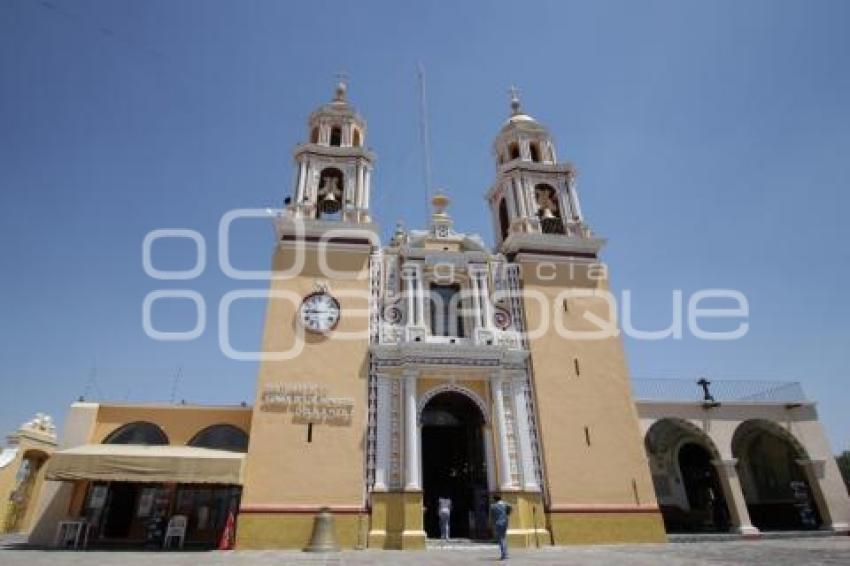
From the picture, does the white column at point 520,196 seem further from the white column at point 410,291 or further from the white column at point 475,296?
the white column at point 410,291

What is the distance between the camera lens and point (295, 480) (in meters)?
14.7

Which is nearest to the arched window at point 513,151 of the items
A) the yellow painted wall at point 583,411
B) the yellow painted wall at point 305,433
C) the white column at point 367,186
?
the yellow painted wall at point 583,411

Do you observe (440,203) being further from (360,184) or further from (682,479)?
(682,479)

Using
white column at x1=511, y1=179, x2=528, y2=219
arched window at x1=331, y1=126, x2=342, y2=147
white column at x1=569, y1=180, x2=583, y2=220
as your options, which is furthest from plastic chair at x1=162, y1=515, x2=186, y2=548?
white column at x1=569, y1=180, x2=583, y2=220

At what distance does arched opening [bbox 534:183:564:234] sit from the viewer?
2136 cm

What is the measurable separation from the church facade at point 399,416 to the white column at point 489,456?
0.09m

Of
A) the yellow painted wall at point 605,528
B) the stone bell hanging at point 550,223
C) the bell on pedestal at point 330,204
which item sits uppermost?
the bell on pedestal at point 330,204

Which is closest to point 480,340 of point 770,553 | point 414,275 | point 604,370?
point 414,275

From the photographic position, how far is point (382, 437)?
15617 mm

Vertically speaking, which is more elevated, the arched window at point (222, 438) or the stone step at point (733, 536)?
the arched window at point (222, 438)

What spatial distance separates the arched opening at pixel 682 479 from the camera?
71.5ft

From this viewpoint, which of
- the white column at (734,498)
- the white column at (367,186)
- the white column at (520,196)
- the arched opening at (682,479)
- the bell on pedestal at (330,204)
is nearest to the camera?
the white column at (734,498)

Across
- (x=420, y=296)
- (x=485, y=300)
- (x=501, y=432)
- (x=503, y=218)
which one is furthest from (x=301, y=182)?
(x=501, y=432)

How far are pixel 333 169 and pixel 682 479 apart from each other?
21072 millimetres
